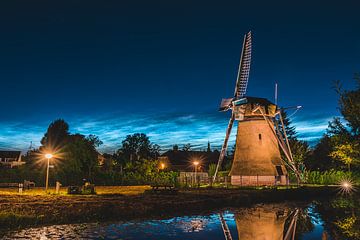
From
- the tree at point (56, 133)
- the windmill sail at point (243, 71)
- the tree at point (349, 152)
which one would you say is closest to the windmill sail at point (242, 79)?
the windmill sail at point (243, 71)

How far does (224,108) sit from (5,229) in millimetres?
29306

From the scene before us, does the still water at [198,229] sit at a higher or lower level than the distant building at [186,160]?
lower

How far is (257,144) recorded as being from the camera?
35375mm

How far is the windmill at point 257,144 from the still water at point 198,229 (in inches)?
670

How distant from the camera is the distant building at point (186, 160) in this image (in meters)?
60.1

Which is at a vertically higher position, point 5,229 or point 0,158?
point 0,158

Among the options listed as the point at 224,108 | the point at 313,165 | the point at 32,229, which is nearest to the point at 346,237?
the point at 32,229

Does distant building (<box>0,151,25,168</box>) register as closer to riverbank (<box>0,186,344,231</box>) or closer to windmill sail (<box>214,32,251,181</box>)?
windmill sail (<box>214,32,251,181</box>)

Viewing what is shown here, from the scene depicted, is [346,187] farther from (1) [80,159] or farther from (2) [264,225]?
(1) [80,159]

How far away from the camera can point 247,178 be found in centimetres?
3481

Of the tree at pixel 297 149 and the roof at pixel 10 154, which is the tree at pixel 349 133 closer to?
the tree at pixel 297 149

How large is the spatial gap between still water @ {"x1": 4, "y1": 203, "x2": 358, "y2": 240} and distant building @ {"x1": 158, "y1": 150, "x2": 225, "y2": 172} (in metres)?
42.0

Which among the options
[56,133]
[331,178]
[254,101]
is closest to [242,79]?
[254,101]

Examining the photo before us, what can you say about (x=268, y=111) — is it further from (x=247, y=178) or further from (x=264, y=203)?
(x=264, y=203)
